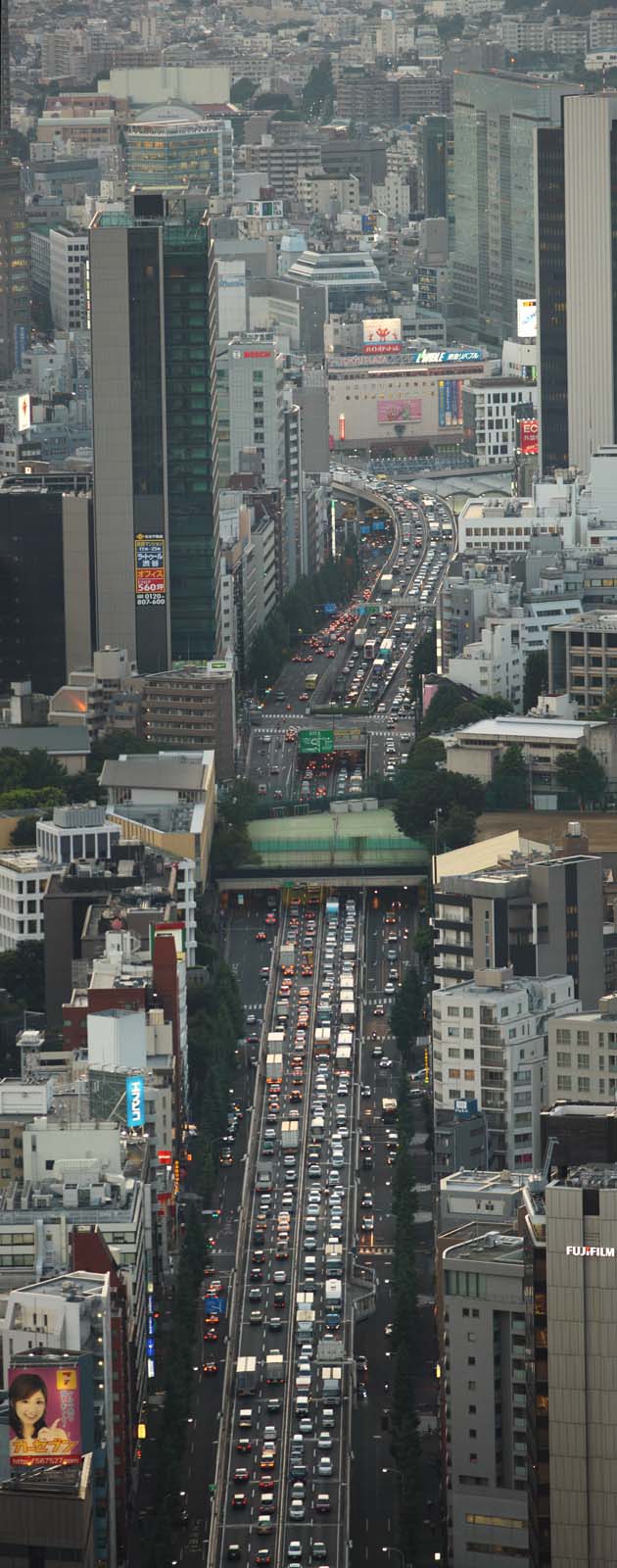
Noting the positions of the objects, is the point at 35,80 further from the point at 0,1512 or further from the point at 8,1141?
the point at 0,1512

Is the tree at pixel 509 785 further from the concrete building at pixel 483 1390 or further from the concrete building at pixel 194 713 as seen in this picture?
the concrete building at pixel 483 1390

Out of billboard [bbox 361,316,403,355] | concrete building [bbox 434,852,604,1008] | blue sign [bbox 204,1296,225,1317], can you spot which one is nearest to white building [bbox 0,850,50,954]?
concrete building [bbox 434,852,604,1008]

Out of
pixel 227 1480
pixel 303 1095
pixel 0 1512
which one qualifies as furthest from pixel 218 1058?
pixel 0 1512

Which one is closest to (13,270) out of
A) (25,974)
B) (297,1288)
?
(25,974)

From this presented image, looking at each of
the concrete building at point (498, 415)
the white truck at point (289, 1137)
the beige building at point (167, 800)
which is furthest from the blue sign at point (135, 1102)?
the concrete building at point (498, 415)

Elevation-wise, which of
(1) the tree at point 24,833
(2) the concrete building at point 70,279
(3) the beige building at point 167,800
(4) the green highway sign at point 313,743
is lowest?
(4) the green highway sign at point 313,743

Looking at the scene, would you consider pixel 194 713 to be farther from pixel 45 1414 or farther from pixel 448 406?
pixel 448 406

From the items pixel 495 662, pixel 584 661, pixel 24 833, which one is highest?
pixel 584 661
